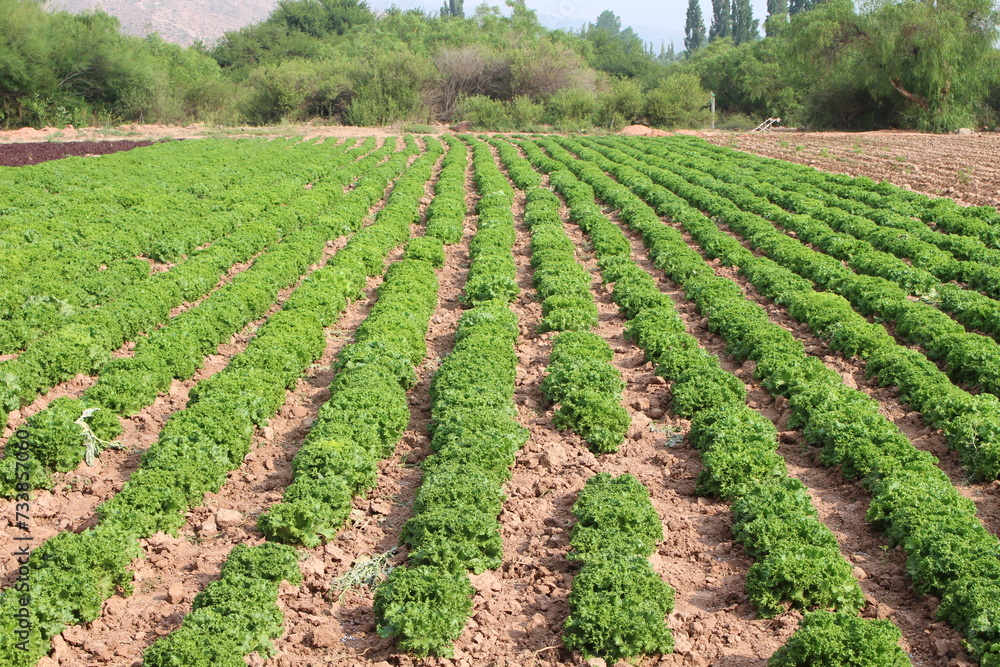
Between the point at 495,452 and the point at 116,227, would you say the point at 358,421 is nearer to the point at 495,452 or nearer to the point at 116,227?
the point at 495,452

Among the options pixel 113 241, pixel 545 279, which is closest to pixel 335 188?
pixel 113 241

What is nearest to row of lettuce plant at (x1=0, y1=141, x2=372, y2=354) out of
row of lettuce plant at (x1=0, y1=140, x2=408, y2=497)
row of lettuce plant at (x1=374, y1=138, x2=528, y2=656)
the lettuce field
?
the lettuce field

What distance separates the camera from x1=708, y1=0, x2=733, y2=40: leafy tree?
130375mm

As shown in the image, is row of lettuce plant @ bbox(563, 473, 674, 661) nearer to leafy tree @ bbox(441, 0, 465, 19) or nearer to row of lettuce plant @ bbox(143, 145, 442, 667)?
row of lettuce plant @ bbox(143, 145, 442, 667)

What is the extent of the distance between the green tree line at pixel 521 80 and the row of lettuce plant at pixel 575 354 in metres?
43.0

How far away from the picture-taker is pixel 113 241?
1672 cm

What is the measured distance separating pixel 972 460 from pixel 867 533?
1.88 metres

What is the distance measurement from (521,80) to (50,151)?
145 feet

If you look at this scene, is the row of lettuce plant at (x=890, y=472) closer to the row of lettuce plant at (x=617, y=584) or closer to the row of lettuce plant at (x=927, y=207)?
the row of lettuce plant at (x=617, y=584)

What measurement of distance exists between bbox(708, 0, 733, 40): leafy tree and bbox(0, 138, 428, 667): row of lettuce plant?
132 metres

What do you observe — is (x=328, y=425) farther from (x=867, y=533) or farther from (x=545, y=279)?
(x=545, y=279)

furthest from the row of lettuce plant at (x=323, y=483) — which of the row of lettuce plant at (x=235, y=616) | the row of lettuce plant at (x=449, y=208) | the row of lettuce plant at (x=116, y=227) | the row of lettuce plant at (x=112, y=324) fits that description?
the row of lettuce plant at (x=449, y=208)

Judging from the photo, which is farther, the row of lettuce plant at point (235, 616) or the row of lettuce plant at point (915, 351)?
the row of lettuce plant at point (915, 351)

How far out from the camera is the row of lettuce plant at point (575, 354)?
9.62 metres
